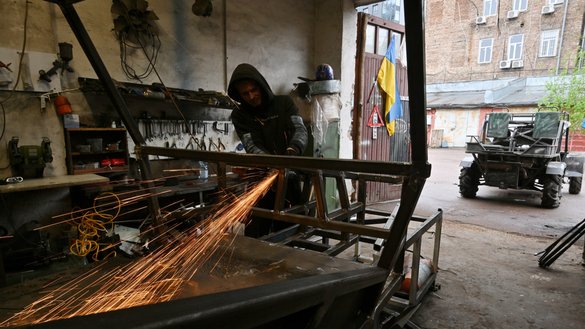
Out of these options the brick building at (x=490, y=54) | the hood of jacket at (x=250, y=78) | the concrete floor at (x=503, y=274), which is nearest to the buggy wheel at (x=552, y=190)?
the concrete floor at (x=503, y=274)

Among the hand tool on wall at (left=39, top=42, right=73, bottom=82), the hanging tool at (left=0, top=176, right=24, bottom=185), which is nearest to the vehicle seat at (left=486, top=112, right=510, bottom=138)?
the hand tool on wall at (left=39, top=42, right=73, bottom=82)

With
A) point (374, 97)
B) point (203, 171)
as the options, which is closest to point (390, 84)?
point (374, 97)

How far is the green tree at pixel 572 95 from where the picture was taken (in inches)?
642

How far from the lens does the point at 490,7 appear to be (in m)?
23.1

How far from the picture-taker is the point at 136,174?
4.34 m

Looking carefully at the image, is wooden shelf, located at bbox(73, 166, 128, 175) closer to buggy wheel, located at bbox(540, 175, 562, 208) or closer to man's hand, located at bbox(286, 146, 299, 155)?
man's hand, located at bbox(286, 146, 299, 155)

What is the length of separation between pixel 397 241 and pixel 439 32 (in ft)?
92.4

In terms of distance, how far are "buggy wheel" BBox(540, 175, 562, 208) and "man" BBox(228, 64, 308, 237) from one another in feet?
21.9

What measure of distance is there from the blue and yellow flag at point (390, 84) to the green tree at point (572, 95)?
1363cm

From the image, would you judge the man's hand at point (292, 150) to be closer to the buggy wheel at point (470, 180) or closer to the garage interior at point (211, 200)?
the garage interior at point (211, 200)

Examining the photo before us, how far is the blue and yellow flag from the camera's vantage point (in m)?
6.66

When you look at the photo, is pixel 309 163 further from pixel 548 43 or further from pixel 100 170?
pixel 548 43

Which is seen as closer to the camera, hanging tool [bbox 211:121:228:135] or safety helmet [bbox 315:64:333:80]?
hanging tool [bbox 211:121:228:135]

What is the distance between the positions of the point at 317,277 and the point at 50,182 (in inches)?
137
